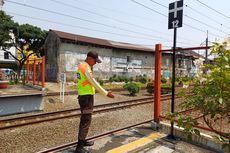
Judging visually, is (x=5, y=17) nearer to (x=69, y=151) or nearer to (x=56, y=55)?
(x=56, y=55)

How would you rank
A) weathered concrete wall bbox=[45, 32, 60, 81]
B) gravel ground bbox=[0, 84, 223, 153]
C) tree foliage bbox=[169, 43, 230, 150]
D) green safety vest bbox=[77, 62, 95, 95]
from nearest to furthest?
tree foliage bbox=[169, 43, 230, 150], green safety vest bbox=[77, 62, 95, 95], gravel ground bbox=[0, 84, 223, 153], weathered concrete wall bbox=[45, 32, 60, 81]

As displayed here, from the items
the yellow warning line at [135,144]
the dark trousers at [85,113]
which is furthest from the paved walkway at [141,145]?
the dark trousers at [85,113]

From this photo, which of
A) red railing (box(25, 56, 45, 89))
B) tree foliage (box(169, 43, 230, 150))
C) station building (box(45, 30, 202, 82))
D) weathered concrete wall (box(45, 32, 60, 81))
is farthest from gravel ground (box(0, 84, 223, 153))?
weathered concrete wall (box(45, 32, 60, 81))

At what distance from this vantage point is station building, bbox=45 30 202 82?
80.1ft

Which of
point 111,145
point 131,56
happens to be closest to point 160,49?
point 111,145

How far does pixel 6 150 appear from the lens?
4.75m

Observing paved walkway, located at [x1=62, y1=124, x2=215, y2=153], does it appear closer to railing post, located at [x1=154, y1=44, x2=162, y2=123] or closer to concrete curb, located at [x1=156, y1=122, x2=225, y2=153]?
concrete curb, located at [x1=156, y1=122, x2=225, y2=153]

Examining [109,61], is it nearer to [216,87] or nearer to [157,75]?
[157,75]

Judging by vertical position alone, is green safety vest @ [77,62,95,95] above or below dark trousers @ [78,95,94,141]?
above

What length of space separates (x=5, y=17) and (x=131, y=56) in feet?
63.7

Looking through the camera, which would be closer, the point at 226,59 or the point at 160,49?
the point at 226,59

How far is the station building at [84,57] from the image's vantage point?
80.1ft

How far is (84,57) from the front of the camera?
85.1 ft

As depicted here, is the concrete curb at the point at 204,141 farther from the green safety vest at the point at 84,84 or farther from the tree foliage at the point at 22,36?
the tree foliage at the point at 22,36
